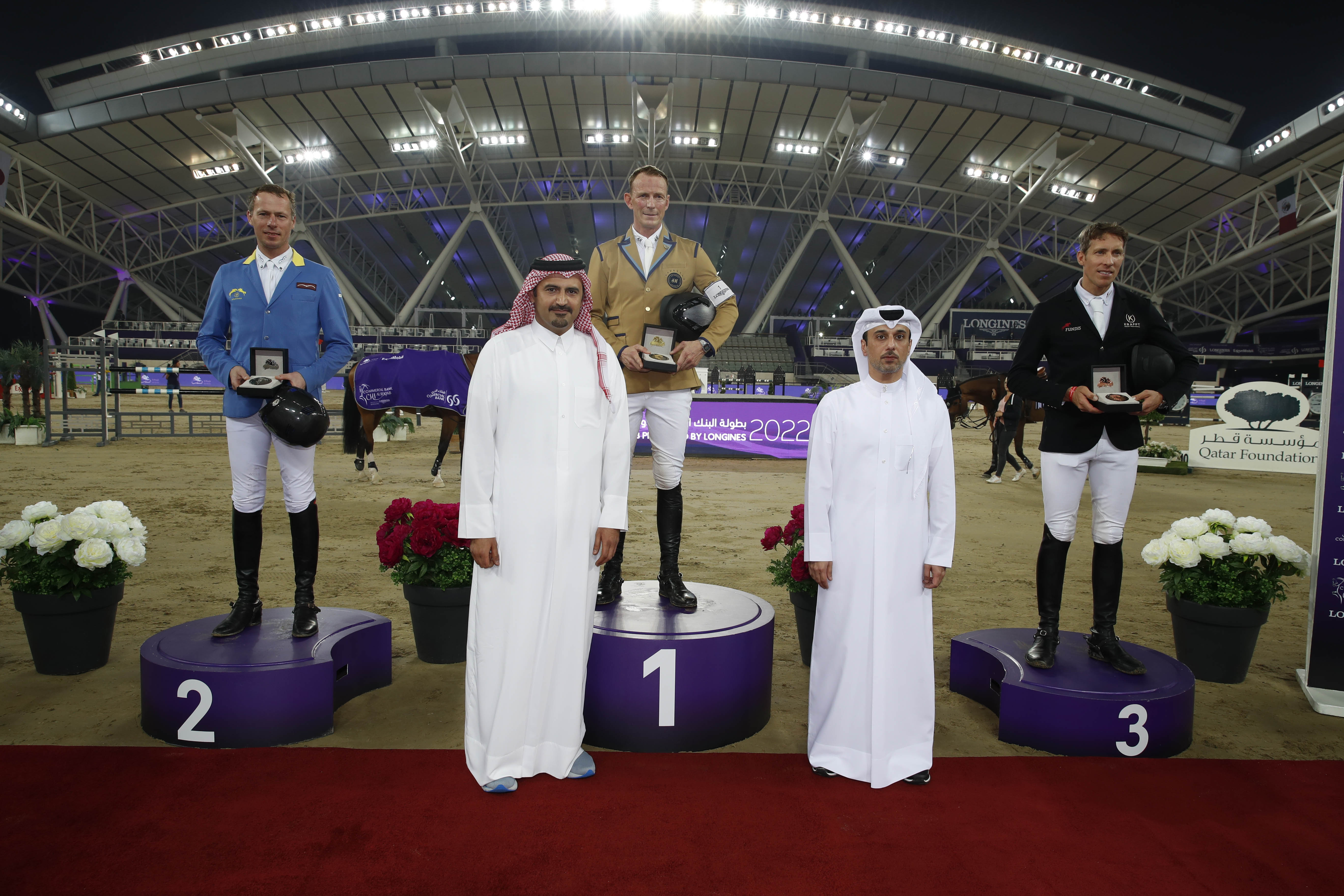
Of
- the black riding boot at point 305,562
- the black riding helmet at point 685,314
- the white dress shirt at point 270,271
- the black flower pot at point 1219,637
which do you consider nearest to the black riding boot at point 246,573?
the black riding boot at point 305,562

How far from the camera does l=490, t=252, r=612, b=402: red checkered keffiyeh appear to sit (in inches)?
93.0

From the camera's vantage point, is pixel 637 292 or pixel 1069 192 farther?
pixel 1069 192

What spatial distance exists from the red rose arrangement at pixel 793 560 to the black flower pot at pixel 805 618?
3 centimetres

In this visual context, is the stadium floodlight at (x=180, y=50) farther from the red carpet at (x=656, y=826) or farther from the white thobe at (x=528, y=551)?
the white thobe at (x=528, y=551)

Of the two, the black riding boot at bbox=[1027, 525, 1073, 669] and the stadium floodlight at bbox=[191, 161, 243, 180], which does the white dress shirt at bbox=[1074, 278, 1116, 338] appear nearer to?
the black riding boot at bbox=[1027, 525, 1073, 669]

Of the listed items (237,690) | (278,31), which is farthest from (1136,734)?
(278,31)

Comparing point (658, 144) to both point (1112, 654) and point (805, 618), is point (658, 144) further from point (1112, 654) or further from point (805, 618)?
point (1112, 654)

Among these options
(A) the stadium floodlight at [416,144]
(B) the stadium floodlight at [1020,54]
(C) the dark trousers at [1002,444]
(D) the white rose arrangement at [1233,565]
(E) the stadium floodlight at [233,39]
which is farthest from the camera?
(A) the stadium floodlight at [416,144]

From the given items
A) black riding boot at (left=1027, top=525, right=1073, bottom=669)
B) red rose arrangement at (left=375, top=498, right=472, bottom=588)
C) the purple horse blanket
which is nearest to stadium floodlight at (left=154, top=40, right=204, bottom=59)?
the purple horse blanket

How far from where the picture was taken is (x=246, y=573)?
9.88ft

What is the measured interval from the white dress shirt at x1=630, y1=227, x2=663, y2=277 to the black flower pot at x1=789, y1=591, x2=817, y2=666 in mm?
1718

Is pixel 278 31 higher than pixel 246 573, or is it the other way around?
pixel 278 31

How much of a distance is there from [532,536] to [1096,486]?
231 cm

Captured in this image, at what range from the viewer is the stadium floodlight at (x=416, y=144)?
25438 millimetres
